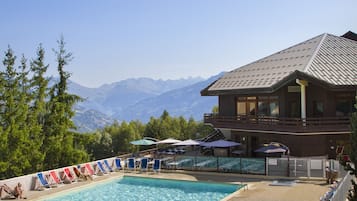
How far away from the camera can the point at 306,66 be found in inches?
999

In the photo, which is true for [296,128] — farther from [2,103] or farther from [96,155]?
[96,155]

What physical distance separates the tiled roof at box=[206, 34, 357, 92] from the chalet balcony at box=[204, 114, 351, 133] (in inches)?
82.3

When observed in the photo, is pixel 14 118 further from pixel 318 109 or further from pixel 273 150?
pixel 318 109

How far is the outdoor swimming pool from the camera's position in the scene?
704 inches

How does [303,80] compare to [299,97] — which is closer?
[303,80]

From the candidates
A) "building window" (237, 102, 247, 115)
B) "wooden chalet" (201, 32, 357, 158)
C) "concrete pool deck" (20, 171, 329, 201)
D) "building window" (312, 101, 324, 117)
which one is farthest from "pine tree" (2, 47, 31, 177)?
"building window" (312, 101, 324, 117)

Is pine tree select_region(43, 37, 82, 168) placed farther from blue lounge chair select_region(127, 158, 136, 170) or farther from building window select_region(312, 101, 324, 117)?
building window select_region(312, 101, 324, 117)

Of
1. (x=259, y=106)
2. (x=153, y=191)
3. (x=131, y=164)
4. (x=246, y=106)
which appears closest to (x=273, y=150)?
(x=259, y=106)

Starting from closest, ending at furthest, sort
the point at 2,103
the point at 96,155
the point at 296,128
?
the point at 296,128 → the point at 2,103 → the point at 96,155

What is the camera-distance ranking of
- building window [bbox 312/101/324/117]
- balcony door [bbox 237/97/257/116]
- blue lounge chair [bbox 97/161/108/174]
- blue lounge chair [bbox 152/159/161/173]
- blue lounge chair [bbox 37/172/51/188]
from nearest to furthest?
blue lounge chair [bbox 37/172/51/188] → blue lounge chair [bbox 97/161/108/174] → blue lounge chair [bbox 152/159/161/173] → building window [bbox 312/101/324/117] → balcony door [bbox 237/97/257/116]

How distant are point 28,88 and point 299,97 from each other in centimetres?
Result: 1847

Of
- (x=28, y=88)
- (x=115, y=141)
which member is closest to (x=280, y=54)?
(x=28, y=88)

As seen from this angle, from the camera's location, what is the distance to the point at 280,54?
31.2 m

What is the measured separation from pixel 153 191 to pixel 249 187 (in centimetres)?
454
